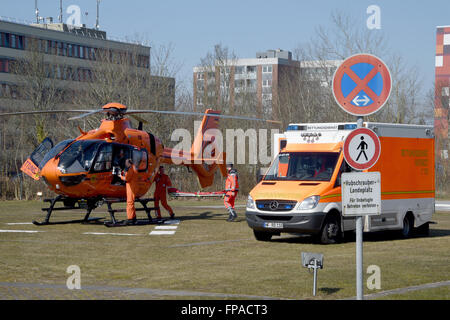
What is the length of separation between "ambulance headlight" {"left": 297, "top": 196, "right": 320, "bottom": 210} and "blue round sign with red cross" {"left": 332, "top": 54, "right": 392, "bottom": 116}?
27.1 feet

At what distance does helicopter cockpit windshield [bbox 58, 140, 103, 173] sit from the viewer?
2205 cm

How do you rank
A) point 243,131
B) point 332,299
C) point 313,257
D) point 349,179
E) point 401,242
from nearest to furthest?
point 349,179, point 332,299, point 313,257, point 401,242, point 243,131

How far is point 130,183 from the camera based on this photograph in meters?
22.8

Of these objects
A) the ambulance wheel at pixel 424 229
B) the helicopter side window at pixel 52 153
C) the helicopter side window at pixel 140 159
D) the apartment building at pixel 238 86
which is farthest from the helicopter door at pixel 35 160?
the apartment building at pixel 238 86

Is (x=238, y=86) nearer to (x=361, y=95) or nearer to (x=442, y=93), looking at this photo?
(x=442, y=93)

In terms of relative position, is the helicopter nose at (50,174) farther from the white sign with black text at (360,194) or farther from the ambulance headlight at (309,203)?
the white sign with black text at (360,194)

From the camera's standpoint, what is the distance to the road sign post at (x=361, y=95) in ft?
29.6

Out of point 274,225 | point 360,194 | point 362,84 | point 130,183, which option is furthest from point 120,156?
point 360,194

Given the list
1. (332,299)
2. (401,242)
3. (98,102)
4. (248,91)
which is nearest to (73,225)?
(401,242)

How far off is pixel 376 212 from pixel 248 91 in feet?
167

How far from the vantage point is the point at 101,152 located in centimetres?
→ 2266

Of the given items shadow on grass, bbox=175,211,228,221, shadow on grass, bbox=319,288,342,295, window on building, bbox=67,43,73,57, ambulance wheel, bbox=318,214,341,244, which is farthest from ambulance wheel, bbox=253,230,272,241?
window on building, bbox=67,43,73,57

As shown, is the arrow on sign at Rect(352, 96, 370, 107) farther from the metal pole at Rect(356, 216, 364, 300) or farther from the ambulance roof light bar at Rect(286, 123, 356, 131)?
the ambulance roof light bar at Rect(286, 123, 356, 131)
